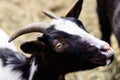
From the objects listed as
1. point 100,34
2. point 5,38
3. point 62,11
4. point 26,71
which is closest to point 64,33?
point 26,71

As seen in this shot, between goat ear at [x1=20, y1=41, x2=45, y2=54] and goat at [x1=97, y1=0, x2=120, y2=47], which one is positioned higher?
goat ear at [x1=20, y1=41, x2=45, y2=54]

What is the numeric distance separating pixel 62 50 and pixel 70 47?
0.25 feet

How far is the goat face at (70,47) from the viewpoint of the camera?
131 inches

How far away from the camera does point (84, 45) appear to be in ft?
11.0

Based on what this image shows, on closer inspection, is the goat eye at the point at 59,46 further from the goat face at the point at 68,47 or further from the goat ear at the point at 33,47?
the goat ear at the point at 33,47

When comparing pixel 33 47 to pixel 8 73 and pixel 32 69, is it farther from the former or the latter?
pixel 8 73

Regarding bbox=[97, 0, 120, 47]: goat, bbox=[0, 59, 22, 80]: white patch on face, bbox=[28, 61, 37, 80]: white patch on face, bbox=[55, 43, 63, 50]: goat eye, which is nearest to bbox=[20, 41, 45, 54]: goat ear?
bbox=[55, 43, 63, 50]: goat eye

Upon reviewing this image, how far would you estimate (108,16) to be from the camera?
18.4ft

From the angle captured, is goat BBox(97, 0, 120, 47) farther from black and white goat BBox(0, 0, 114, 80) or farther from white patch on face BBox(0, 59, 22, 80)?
white patch on face BBox(0, 59, 22, 80)

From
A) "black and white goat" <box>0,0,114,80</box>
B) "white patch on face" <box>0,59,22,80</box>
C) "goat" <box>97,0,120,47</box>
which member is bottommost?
"goat" <box>97,0,120,47</box>

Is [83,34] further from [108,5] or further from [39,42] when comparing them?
[108,5]

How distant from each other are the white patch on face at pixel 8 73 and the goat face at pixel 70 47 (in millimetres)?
422

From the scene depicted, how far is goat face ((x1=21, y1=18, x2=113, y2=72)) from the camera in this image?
10.9 feet

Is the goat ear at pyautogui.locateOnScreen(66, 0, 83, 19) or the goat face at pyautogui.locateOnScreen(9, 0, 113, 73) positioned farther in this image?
the goat ear at pyautogui.locateOnScreen(66, 0, 83, 19)
